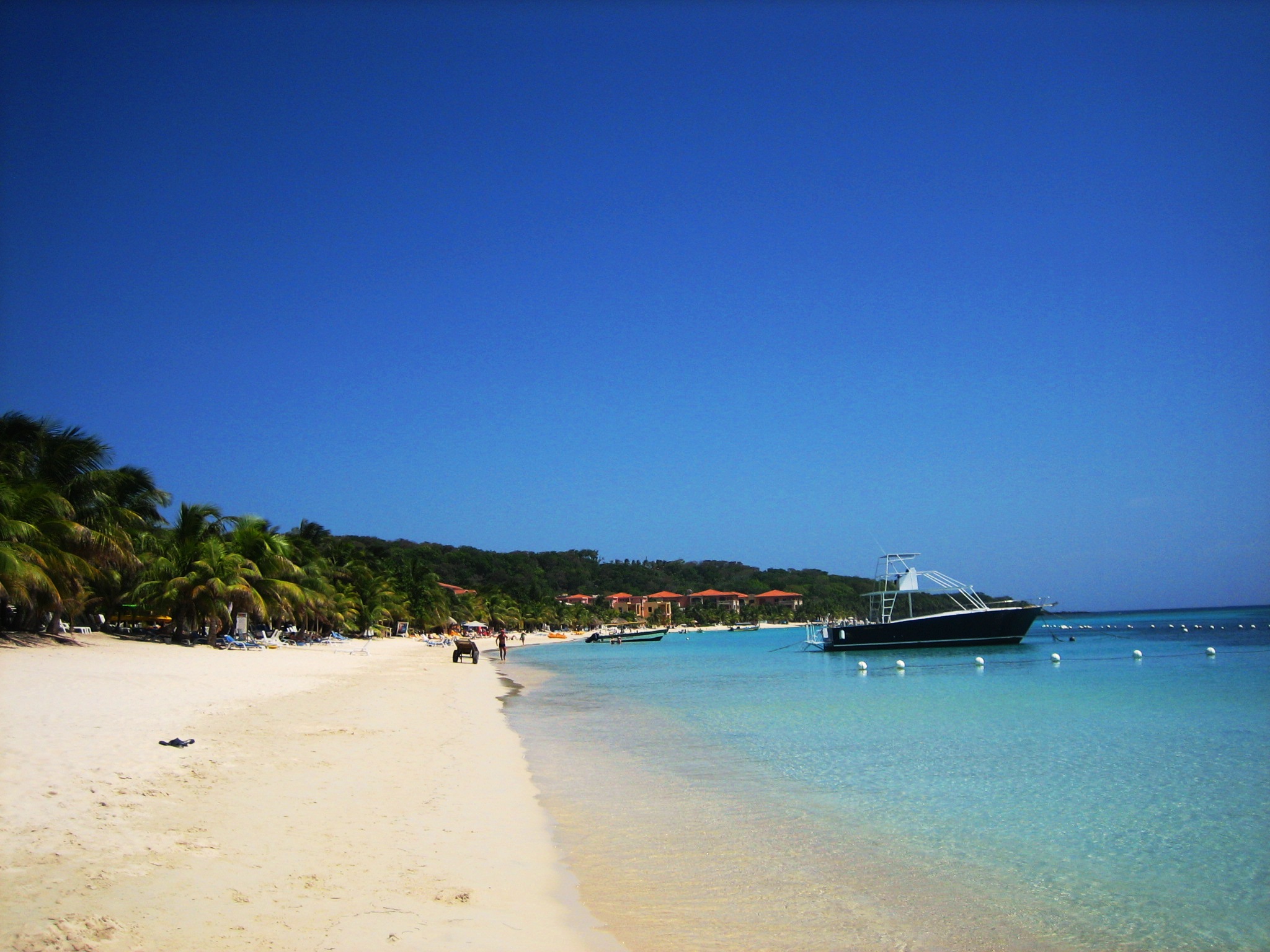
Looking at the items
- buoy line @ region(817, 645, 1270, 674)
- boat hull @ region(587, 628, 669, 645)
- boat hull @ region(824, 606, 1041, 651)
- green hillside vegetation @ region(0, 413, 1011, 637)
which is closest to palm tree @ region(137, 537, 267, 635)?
green hillside vegetation @ region(0, 413, 1011, 637)

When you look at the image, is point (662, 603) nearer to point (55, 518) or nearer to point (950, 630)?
point (950, 630)

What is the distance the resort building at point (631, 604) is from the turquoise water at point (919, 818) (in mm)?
119004

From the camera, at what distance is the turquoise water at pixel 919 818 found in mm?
5742

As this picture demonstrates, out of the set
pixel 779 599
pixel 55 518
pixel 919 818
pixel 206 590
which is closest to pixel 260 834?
pixel 919 818

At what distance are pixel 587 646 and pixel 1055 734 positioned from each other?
62282 millimetres

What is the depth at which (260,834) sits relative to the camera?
628 cm

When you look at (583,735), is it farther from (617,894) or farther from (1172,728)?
(1172,728)

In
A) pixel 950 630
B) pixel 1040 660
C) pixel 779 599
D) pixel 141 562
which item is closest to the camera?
pixel 141 562

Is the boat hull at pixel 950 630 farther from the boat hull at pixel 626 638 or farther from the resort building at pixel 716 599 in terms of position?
the resort building at pixel 716 599

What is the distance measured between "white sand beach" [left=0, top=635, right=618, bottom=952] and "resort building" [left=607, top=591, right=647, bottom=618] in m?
126

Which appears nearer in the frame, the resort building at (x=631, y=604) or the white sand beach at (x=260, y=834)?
the white sand beach at (x=260, y=834)

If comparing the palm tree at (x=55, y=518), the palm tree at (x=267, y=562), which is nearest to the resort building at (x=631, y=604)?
the palm tree at (x=267, y=562)

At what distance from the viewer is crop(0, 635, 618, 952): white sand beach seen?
4461mm

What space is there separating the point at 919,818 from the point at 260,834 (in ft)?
20.9
